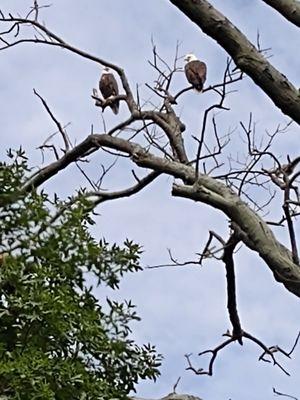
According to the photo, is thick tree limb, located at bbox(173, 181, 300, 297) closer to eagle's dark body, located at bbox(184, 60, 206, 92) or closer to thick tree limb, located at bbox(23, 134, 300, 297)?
thick tree limb, located at bbox(23, 134, 300, 297)

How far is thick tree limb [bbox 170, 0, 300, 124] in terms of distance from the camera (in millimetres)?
2283

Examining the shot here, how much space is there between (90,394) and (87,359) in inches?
4.4

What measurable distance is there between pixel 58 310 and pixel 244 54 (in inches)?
31.0

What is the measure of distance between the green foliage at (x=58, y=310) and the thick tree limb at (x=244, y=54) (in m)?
0.64

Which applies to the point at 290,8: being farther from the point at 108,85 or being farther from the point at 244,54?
the point at 108,85

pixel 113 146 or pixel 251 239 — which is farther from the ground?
pixel 113 146

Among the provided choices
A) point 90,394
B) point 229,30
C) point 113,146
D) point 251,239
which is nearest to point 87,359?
point 90,394

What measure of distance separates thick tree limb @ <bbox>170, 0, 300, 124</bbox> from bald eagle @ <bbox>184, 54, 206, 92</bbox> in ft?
4.64

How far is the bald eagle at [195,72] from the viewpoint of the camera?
4.03 m

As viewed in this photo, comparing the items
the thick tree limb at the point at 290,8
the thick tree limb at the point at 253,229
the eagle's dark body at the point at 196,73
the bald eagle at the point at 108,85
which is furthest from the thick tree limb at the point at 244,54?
the bald eagle at the point at 108,85

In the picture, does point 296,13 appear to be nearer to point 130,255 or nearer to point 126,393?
point 130,255

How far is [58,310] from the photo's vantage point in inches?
94.5

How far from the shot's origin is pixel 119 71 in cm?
391

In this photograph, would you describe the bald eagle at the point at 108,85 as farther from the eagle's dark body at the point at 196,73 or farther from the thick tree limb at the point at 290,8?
the thick tree limb at the point at 290,8
